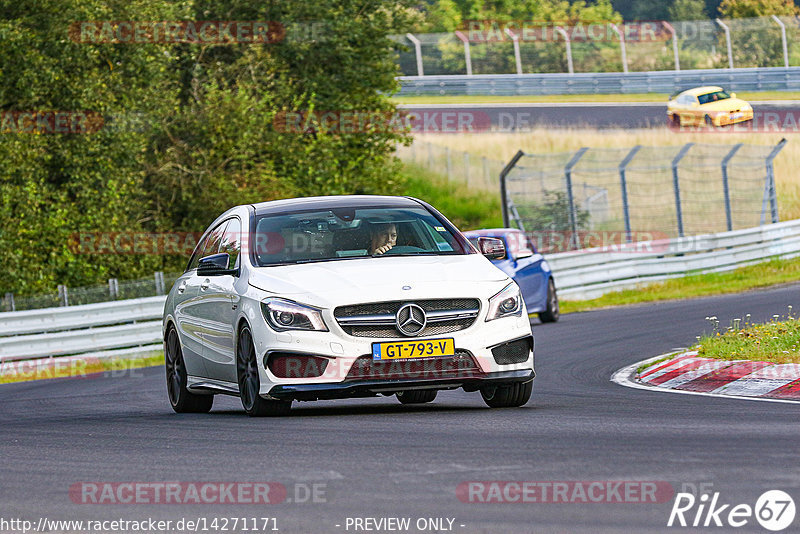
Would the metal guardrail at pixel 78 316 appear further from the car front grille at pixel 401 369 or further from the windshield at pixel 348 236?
the car front grille at pixel 401 369

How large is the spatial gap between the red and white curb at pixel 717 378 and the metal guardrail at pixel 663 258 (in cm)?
1406

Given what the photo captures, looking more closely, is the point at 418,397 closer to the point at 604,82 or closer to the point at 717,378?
the point at 717,378

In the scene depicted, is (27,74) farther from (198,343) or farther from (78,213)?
(198,343)

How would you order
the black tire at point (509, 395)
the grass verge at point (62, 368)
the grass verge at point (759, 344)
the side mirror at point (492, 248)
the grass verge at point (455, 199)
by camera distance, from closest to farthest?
the black tire at point (509, 395)
the side mirror at point (492, 248)
the grass verge at point (759, 344)
the grass verge at point (62, 368)
the grass verge at point (455, 199)

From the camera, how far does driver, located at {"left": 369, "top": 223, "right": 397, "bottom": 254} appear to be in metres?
10.6

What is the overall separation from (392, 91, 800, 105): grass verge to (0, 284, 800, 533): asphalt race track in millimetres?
42581

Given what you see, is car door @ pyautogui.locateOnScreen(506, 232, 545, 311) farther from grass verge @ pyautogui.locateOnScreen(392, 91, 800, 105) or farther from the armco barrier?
grass verge @ pyautogui.locateOnScreen(392, 91, 800, 105)

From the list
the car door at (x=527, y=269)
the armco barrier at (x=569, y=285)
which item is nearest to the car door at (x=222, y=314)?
the car door at (x=527, y=269)

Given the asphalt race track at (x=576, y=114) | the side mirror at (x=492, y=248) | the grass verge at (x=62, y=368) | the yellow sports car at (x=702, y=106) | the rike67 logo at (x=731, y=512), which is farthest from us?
the asphalt race track at (x=576, y=114)

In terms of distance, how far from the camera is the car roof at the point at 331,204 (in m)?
11.0

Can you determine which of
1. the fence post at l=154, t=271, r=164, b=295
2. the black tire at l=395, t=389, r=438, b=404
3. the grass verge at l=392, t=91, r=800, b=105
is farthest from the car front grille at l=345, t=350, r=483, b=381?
the grass verge at l=392, t=91, r=800, b=105

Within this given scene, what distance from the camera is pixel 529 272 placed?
21.6 metres

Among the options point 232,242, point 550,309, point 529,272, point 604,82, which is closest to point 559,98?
point 604,82

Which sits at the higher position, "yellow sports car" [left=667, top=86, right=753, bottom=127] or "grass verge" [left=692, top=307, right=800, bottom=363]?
"grass verge" [left=692, top=307, right=800, bottom=363]
